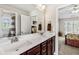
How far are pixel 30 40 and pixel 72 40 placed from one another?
2.14 feet

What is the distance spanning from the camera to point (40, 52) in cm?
178

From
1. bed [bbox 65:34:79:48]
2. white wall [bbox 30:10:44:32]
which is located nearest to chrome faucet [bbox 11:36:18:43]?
white wall [bbox 30:10:44:32]

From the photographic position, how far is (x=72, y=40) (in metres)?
1.78

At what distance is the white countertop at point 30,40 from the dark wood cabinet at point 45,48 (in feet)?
0.17

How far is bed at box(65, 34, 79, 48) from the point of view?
1758 millimetres

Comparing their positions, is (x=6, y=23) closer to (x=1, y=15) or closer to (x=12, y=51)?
(x=1, y=15)

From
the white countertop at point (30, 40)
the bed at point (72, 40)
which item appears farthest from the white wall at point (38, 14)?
the bed at point (72, 40)

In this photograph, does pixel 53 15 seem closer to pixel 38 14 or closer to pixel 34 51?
pixel 38 14

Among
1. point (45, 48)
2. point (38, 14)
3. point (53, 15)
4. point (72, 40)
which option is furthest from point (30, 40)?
point (72, 40)

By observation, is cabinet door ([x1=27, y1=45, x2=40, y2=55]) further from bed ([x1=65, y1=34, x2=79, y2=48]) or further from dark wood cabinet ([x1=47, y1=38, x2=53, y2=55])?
bed ([x1=65, y1=34, x2=79, y2=48])

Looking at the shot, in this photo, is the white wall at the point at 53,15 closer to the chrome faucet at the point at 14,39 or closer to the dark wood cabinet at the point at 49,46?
the dark wood cabinet at the point at 49,46

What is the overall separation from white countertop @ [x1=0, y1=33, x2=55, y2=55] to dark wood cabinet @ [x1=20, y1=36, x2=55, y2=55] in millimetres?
51

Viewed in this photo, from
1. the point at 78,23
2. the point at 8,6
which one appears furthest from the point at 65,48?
the point at 8,6
